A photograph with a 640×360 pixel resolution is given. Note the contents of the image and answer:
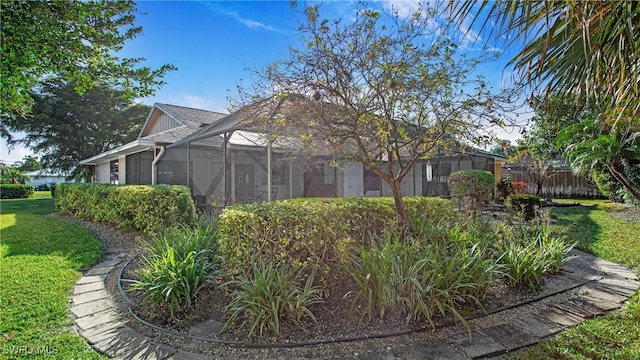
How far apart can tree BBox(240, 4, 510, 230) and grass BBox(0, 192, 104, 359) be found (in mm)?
3406

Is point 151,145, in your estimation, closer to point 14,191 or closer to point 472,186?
point 472,186

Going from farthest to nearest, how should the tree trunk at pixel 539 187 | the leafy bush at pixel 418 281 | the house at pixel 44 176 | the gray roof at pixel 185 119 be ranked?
1. the house at pixel 44 176
2. the tree trunk at pixel 539 187
3. the gray roof at pixel 185 119
4. the leafy bush at pixel 418 281

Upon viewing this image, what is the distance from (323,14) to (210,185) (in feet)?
38.0

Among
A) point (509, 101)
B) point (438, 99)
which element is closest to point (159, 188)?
point (438, 99)

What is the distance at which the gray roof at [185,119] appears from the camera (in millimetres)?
12742

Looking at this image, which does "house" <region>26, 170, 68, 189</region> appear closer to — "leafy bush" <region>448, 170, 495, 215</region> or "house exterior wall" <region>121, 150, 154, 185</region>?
"house exterior wall" <region>121, 150, 154, 185</region>

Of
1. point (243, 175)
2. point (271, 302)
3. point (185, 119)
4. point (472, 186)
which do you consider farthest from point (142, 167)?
point (472, 186)

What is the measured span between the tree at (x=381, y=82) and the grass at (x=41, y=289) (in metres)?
3.41

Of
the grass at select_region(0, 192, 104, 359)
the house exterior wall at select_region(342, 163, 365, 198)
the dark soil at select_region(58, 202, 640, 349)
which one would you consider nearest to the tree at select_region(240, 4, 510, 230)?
the dark soil at select_region(58, 202, 640, 349)

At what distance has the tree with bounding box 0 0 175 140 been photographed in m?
2.83

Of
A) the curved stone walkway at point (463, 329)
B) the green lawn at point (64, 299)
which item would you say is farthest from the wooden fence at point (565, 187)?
the curved stone walkway at point (463, 329)

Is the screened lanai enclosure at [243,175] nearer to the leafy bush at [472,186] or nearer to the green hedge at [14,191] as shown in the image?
the leafy bush at [472,186]

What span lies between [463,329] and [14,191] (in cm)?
3181

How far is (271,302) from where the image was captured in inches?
122
